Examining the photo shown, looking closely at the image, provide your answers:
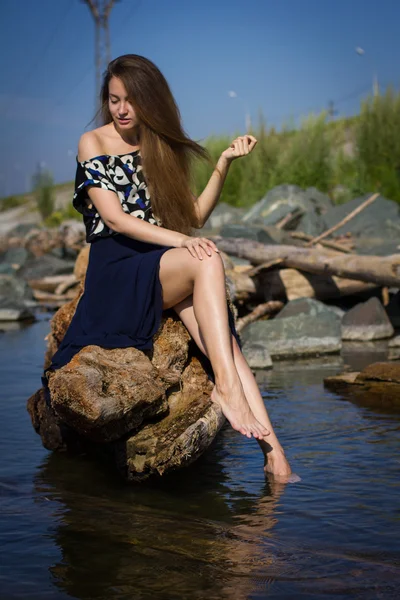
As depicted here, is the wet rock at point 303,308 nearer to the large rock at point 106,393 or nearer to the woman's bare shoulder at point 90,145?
the woman's bare shoulder at point 90,145

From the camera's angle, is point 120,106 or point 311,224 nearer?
point 120,106

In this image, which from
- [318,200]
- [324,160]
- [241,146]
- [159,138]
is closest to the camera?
[159,138]

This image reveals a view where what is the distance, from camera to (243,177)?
23078 millimetres

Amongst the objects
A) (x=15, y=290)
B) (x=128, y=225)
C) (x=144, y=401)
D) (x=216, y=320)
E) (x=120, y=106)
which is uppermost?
(x=120, y=106)

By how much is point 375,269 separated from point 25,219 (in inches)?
1363

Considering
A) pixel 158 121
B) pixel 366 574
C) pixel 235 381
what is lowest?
pixel 366 574

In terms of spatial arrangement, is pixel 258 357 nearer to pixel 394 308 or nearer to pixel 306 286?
pixel 306 286

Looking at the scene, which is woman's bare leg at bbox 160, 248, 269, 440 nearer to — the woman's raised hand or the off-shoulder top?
the woman's raised hand

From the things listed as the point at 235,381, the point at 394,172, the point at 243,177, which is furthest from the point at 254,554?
the point at 243,177

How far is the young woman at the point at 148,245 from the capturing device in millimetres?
4078

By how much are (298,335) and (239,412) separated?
4.47 meters

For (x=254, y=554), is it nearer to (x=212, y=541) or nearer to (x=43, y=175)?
(x=212, y=541)

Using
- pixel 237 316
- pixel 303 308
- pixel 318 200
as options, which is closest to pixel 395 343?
pixel 303 308

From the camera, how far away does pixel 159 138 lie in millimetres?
4492
